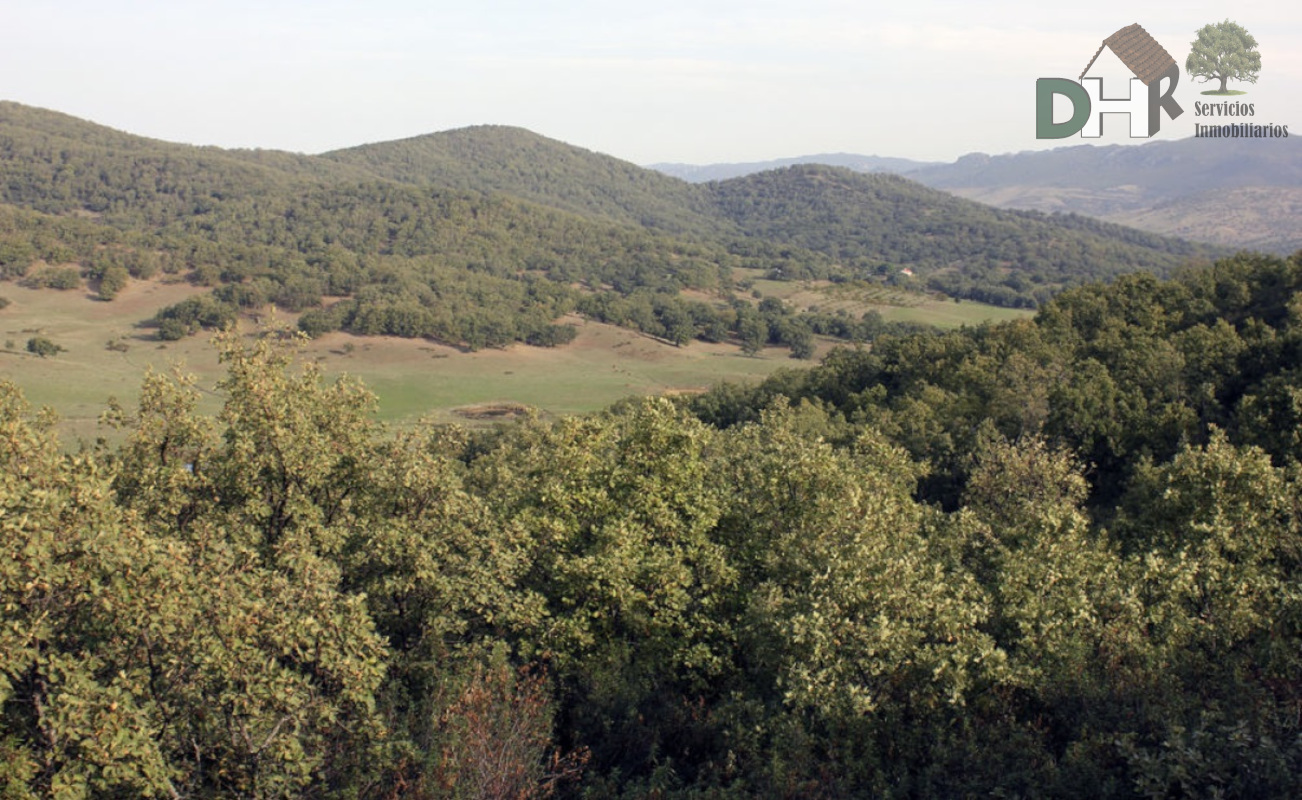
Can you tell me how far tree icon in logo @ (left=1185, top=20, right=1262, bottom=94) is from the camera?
2687 inches

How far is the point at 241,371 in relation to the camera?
19.6m

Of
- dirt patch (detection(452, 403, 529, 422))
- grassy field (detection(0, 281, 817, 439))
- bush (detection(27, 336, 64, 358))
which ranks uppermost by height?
bush (detection(27, 336, 64, 358))

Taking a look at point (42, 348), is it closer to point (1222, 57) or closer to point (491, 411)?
point (491, 411)

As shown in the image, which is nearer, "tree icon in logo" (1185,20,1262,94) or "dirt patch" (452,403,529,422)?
"tree icon in logo" (1185,20,1262,94)

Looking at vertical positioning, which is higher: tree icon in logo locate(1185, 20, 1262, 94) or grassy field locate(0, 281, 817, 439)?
tree icon in logo locate(1185, 20, 1262, 94)

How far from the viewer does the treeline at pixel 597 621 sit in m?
13.2

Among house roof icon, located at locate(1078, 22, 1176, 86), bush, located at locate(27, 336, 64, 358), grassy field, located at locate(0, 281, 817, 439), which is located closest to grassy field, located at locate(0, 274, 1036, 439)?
grassy field, located at locate(0, 281, 817, 439)

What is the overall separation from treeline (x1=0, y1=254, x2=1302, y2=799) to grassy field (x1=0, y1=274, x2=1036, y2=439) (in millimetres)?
78772

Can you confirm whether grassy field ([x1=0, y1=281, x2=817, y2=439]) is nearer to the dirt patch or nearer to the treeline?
the dirt patch

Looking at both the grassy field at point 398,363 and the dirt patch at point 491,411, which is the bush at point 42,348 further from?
the dirt patch at point 491,411

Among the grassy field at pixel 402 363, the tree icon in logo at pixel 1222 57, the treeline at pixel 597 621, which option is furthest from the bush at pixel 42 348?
the tree icon in logo at pixel 1222 57

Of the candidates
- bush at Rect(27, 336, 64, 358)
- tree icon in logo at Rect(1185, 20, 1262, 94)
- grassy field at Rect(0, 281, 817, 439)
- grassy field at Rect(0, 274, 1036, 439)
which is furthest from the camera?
bush at Rect(27, 336, 64, 358)

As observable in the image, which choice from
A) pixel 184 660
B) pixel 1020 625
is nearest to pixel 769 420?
pixel 1020 625

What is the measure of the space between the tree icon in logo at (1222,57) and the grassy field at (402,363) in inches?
2618
